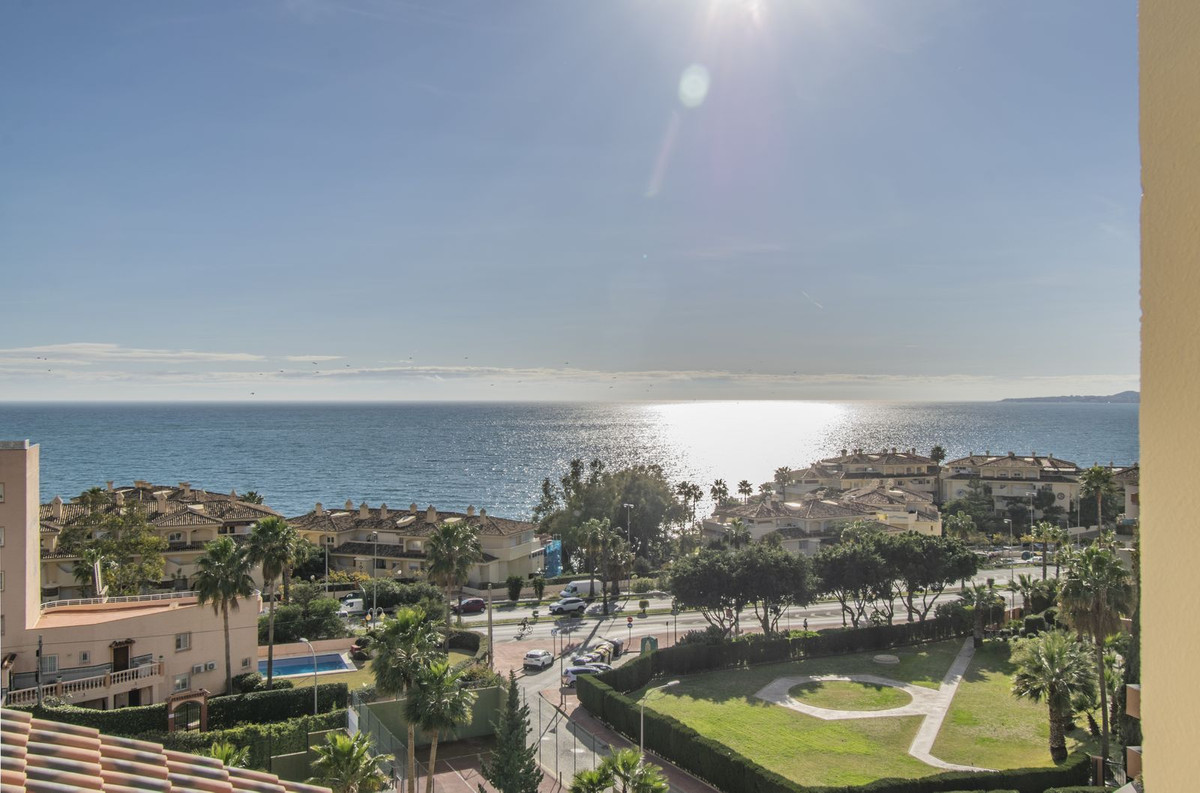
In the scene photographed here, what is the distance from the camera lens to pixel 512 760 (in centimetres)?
2877

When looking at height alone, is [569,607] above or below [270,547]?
below

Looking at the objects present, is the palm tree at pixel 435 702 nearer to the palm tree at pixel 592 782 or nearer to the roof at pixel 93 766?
the palm tree at pixel 592 782

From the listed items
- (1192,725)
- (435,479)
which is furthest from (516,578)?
(435,479)

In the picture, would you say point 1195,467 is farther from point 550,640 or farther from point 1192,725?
point 550,640

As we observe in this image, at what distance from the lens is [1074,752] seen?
33.2 metres

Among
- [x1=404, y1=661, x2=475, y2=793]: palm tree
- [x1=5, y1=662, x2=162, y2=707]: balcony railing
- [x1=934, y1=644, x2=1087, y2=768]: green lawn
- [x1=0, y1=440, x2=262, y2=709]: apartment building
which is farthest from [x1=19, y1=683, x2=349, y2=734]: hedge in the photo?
[x1=934, y1=644, x2=1087, y2=768]: green lawn

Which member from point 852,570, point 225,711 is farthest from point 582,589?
point 225,711

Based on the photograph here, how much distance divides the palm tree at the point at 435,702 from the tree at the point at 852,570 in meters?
33.1

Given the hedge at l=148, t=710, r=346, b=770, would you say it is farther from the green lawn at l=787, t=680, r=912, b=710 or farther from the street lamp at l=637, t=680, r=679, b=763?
the green lawn at l=787, t=680, r=912, b=710

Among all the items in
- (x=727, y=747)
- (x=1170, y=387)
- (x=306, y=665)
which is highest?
(x=1170, y=387)

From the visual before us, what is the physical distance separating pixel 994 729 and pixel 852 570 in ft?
57.8

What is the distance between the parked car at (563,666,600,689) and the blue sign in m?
48.1

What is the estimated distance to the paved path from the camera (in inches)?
1379

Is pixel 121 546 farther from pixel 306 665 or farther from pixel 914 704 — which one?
pixel 914 704
